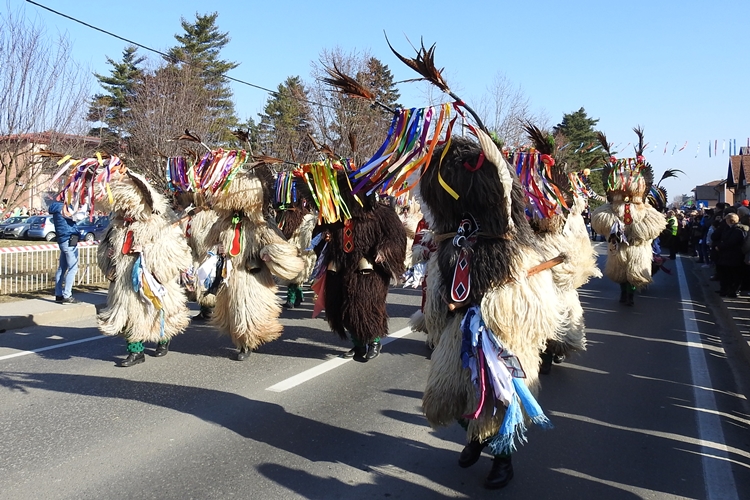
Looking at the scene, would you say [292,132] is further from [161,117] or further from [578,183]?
[578,183]

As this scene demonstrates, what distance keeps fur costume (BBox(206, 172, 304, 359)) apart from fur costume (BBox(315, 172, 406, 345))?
0.59 meters

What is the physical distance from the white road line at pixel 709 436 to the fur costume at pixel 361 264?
3073 mm

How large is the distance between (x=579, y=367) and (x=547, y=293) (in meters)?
3.14

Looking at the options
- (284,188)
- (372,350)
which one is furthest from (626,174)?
(284,188)

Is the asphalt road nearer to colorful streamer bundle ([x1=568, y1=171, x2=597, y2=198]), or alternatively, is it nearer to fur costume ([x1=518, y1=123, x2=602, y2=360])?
fur costume ([x1=518, y1=123, x2=602, y2=360])

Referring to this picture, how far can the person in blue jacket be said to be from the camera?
994 cm

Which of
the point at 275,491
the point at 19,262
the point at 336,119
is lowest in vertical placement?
the point at 275,491

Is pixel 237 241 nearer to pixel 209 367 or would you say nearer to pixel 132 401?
pixel 209 367

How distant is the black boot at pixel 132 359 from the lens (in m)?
6.46

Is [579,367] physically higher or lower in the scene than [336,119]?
lower

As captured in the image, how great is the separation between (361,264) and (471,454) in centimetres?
270

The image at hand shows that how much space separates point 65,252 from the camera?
1002 cm

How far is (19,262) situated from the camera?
11656mm

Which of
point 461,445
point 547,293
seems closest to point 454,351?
point 547,293
